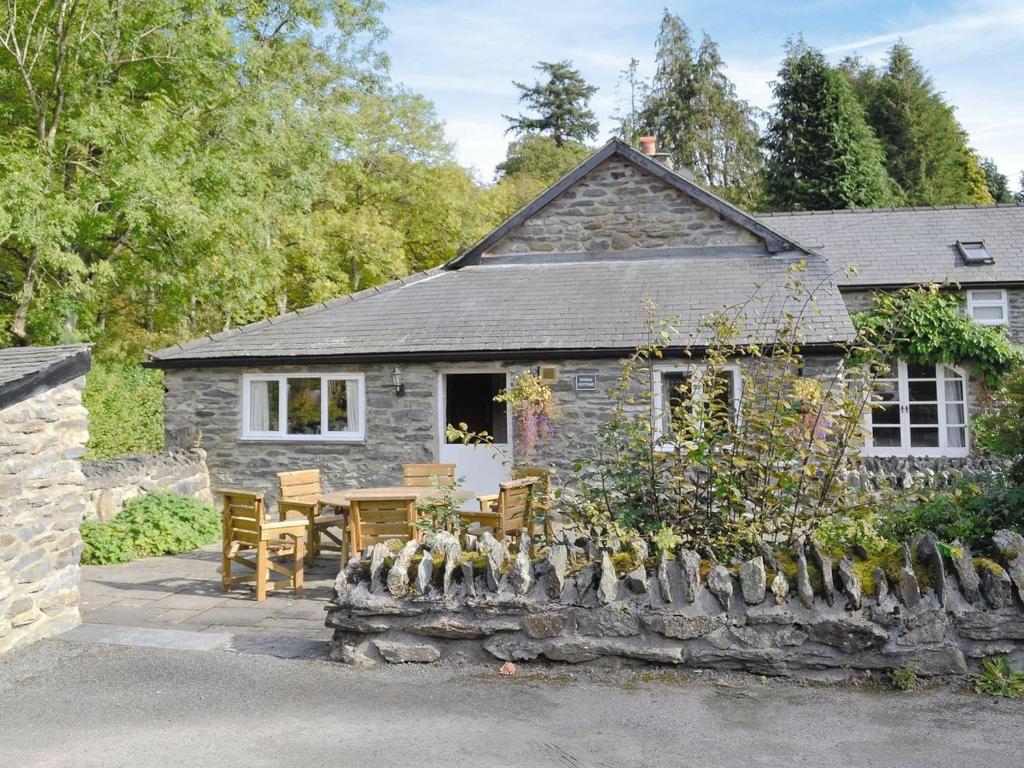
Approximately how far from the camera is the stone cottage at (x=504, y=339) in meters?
12.4

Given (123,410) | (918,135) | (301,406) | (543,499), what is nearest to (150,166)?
(123,410)

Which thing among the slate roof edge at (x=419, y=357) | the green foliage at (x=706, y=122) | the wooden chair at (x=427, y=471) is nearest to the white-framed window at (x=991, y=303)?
the slate roof edge at (x=419, y=357)

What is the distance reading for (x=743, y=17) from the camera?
11.2m

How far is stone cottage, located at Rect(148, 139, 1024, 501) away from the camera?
40.7ft

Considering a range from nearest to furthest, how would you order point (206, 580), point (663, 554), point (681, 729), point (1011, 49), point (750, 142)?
point (681, 729)
point (663, 554)
point (206, 580)
point (1011, 49)
point (750, 142)

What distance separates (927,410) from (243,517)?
14852mm

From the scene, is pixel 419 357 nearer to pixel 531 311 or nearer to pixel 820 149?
pixel 531 311

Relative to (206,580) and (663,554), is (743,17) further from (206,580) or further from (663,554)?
(206,580)

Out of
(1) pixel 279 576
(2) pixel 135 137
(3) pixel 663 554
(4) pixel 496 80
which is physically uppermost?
(4) pixel 496 80

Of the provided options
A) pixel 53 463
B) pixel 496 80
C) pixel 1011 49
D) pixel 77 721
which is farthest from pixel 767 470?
pixel 496 80

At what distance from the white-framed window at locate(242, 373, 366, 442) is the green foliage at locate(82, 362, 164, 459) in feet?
8.16

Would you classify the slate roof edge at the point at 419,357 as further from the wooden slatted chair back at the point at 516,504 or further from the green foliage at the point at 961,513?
the green foliage at the point at 961,513

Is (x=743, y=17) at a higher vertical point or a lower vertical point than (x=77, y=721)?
higher

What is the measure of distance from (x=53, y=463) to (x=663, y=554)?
4.65 m
